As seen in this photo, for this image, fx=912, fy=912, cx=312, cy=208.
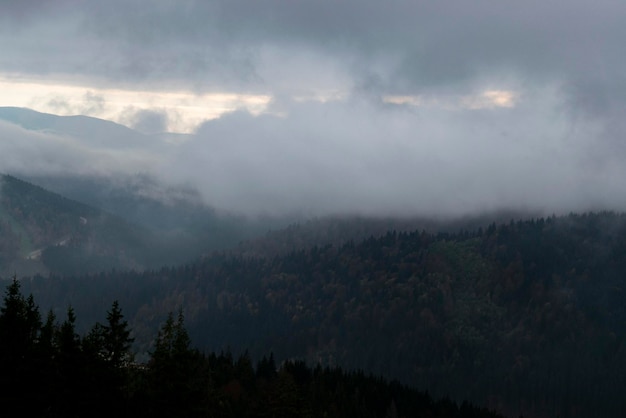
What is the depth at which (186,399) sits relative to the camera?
2820 inches

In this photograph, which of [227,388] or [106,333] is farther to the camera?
[227,388]

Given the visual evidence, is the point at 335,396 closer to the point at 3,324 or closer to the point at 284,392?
the point at 284,392

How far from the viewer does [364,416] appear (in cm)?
19088

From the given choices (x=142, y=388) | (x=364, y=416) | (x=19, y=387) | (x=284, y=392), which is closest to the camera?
(x=19, y=387)

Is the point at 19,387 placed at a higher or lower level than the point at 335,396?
higher

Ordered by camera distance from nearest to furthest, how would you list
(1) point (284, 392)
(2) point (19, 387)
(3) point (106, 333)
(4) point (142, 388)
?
(2) point (19, 387) < (3) point (106, 333) < (4) point (142, 388) < (1) point (284, 392)

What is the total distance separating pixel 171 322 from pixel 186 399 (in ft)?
29.1

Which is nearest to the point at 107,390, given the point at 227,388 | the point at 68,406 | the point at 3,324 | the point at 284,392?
the point at 68,406

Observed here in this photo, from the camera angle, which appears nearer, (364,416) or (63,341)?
(63,341)

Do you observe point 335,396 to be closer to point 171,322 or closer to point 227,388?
point 227,388

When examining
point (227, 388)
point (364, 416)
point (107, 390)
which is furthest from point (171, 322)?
point (364, 416)

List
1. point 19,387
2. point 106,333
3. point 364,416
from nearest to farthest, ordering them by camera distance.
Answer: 1. point 19,387
2. point 106,333
3. point 364,416

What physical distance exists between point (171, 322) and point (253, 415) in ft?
109

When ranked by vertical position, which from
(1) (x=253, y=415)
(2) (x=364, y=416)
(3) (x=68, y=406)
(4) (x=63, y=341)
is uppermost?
(4) (x=63, y=341)
